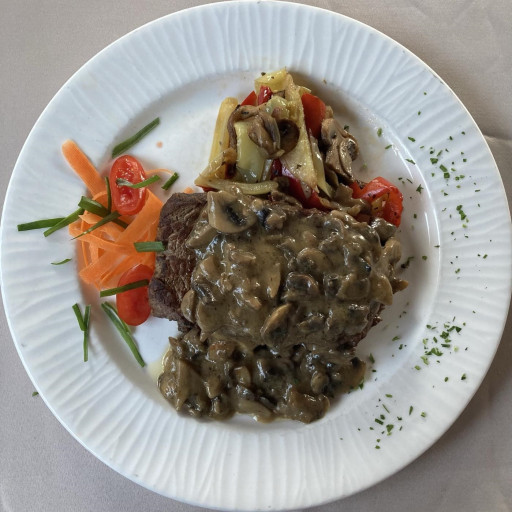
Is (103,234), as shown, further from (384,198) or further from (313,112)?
(384,198)

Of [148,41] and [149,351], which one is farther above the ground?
[148,41]

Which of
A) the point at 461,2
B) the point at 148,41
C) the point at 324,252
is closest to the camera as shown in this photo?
the point at 324,252

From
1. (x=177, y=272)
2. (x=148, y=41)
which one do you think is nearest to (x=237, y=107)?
(x=148, y=41)

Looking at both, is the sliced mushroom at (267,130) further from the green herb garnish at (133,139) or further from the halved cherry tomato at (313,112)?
the green herb garnish at (133,139)

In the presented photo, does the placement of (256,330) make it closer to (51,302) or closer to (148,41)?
(51,302)

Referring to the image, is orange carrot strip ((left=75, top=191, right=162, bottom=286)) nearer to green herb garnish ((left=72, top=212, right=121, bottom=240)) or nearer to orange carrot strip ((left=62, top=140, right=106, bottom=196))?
green herb garnish ((left=72, top=212, right=121, bottom=240))

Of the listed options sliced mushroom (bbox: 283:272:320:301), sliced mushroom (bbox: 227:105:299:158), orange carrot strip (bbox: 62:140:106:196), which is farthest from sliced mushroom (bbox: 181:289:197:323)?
orange carrot strip (bbox: 62:140:106:196)

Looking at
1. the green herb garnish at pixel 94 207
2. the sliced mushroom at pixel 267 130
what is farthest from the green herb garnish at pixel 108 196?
the sliced mushroom at pixel 267 130
